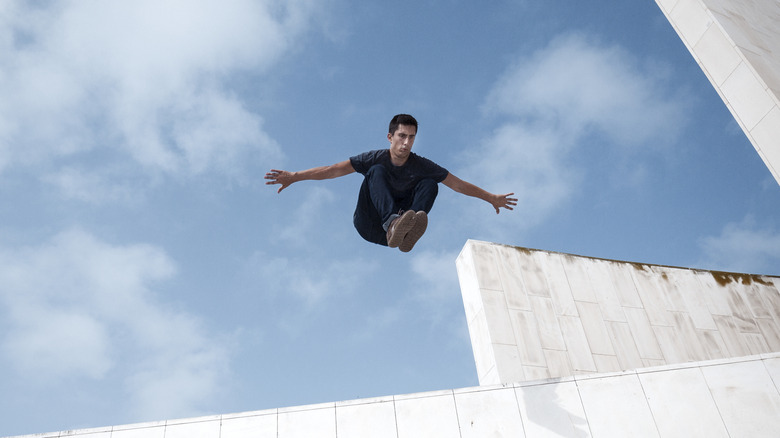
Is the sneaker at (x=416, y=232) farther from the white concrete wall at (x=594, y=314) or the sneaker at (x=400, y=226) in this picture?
the white concrete wall at (x=594, y=314)

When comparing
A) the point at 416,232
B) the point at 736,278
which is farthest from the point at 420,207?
the point at 736,278

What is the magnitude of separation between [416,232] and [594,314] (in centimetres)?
675

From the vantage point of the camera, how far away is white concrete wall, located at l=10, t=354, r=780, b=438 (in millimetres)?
7336

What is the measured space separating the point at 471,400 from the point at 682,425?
2677 millimetres

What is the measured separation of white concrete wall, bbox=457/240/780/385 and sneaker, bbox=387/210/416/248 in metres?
4.92

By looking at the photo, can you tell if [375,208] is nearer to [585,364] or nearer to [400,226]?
[400,226]

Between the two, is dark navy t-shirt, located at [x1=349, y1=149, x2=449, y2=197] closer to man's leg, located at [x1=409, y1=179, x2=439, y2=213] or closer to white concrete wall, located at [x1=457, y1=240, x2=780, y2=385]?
man's leg, located at [x1=409, y1=179, x2=439, y2=213]

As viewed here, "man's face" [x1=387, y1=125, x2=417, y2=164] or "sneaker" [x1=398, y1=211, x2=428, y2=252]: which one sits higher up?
"man's face" [x1=387, y1=125, x2=417, y2=164]

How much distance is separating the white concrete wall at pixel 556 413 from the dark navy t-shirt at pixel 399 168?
307 cm

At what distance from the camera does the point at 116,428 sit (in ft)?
24.6

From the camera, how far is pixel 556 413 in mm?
7551

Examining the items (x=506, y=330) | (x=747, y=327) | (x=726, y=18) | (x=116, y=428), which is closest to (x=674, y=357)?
(x=747, y=327)

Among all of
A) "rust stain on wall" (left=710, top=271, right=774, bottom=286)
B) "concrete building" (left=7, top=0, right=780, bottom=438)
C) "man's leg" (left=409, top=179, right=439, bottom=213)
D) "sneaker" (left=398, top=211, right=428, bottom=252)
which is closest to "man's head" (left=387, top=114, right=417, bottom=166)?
"man's leg" (left=409, top=179, right=439, bottom=213)

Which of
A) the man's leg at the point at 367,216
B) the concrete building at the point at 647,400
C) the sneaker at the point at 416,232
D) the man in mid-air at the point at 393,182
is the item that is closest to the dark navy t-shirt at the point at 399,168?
the man in mid-air at the point at 393,182
